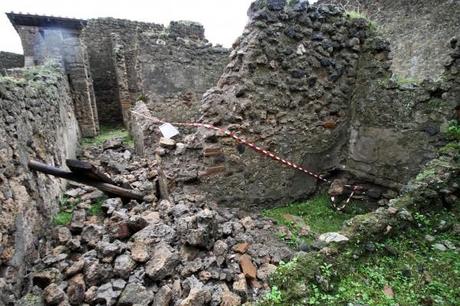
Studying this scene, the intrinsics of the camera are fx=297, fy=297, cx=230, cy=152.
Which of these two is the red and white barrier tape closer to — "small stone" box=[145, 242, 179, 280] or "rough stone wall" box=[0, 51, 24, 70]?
"small stone" box=[145, 242, 179, 280]

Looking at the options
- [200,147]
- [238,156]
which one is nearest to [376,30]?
[238,156]

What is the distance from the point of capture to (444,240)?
8.95 ft

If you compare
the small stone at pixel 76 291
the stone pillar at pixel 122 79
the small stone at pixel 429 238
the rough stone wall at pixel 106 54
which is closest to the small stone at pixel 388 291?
the small stone at pixel 429 238

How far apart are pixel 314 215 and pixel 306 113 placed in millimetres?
1506

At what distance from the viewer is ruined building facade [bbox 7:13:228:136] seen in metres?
7.46

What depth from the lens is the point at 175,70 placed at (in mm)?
7586

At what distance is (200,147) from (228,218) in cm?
100

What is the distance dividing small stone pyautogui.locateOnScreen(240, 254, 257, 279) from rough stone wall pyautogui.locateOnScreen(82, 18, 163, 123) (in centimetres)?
1139

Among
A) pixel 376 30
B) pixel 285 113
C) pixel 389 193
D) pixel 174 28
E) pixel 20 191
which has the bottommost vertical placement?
pixel 389 193

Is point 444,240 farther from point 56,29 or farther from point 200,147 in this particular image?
point 56,29

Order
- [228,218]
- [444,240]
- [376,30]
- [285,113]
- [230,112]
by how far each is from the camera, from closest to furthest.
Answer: [444,240]
[228,218]
[230,112]
[285,113]
[376,30]

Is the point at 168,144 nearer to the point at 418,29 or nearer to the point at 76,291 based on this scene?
the point at 76,291

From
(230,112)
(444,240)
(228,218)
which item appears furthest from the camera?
(230,112)

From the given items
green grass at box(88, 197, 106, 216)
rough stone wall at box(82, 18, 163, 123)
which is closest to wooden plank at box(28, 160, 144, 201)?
green grass at box(88, 197, 106, 216)
